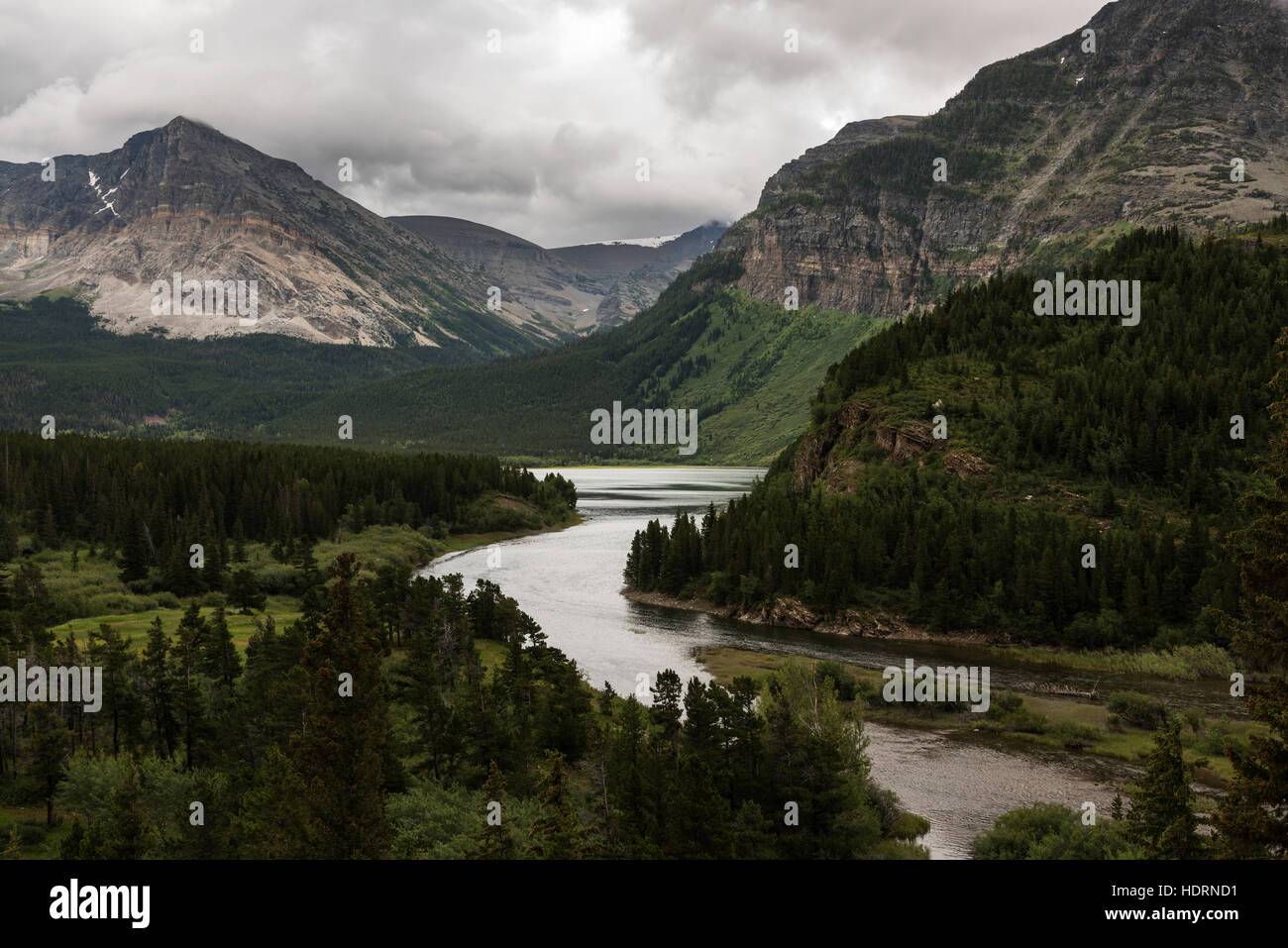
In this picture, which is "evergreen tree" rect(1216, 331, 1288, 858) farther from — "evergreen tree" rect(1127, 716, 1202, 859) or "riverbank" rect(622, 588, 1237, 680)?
"riverbank" rect(622, 588, 1237, 680)

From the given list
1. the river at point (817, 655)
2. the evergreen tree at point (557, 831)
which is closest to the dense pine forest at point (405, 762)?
the evergreen tree at point (557, 831)

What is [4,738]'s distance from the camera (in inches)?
1954

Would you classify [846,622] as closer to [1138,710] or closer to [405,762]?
[1138,710]

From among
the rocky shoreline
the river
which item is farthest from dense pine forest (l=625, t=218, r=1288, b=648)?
the river

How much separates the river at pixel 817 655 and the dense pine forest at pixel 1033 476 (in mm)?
9379

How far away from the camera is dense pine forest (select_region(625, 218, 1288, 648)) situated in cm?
9438

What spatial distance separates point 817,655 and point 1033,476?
47.1 m

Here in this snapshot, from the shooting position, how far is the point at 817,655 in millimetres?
91750

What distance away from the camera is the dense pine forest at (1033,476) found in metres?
94.4

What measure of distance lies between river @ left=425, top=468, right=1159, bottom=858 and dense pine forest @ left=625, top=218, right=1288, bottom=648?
369 inches

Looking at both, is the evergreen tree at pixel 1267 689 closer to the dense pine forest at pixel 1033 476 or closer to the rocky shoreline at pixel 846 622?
the dense pine forest at pixel 1033 476

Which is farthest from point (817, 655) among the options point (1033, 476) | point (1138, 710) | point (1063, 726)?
point (1033, 476)

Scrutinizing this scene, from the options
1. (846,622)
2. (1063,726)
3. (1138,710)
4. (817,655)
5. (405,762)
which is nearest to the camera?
(405,762)
